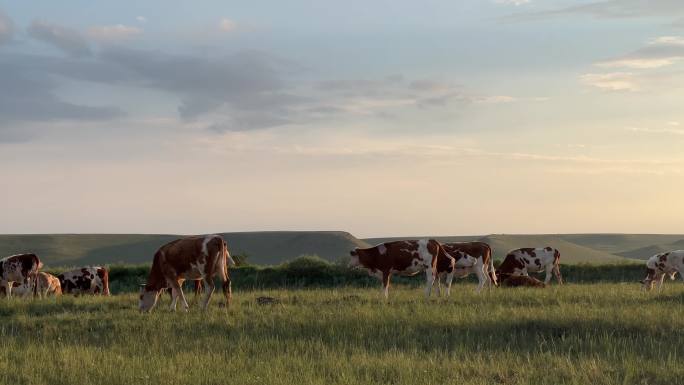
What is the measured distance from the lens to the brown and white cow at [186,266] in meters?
18.9

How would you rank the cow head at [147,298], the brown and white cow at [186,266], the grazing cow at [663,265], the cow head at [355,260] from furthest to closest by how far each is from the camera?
the grazing cow at [663,265] < the cow head at [355,260] < the brown and white cow at [186,266] < the cow head at [147,298]

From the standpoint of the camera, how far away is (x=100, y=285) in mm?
28109

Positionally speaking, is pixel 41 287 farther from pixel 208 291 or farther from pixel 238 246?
pixel 238 246

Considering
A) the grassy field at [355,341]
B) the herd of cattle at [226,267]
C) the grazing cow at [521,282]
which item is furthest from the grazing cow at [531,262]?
the grassy field at [355,341]

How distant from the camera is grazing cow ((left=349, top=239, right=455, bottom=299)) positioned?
22.0m

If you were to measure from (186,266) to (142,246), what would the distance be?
97.8 metres

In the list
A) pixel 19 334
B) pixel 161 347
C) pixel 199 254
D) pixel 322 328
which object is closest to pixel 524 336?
pixel 322 328

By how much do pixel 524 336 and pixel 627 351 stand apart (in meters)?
2.19

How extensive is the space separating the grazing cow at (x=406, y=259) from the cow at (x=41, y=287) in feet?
36.8

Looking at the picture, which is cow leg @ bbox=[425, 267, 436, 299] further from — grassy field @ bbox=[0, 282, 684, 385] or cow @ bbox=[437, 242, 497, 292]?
cow @ bbox=[437, 242, 497, 292]

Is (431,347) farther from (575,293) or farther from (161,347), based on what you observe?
(575,293)

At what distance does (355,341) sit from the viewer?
13.6m

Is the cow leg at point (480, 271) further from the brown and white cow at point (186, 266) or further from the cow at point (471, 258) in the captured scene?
the brown and white cow at point (186, 266)

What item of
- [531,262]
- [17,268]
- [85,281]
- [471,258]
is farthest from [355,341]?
[531,262]
